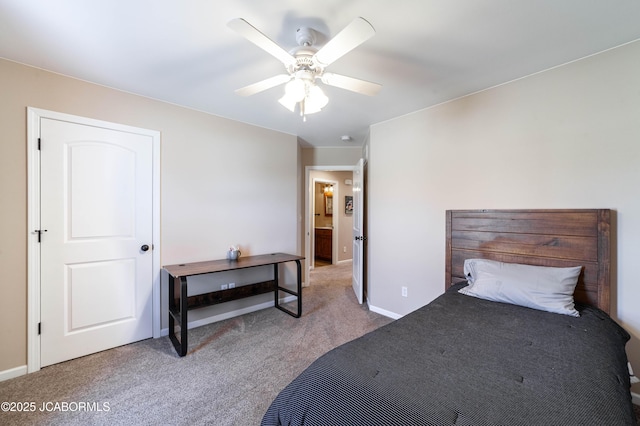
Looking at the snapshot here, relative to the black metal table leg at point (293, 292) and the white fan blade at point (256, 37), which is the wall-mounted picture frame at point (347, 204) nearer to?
the black metal table leg at point (293, 292)

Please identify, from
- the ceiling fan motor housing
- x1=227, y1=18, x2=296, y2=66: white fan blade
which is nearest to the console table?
x1=227, y1=18, x2=296, y2=66: white fan blade

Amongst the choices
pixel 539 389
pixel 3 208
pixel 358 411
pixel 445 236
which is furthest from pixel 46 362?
pixel 445 236

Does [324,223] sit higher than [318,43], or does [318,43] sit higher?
[318,43]

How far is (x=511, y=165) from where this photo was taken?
7.38ft

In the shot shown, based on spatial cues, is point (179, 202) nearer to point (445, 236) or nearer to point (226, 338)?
point (226, 338)

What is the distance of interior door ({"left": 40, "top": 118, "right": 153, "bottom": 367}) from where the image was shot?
219 cm

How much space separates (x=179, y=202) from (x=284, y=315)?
1805 mm

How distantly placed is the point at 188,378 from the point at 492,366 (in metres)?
2.07

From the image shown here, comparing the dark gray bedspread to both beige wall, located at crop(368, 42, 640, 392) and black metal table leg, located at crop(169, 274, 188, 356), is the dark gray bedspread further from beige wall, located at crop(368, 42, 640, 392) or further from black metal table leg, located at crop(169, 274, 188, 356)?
black metal table leg, located at crop(169, 274, 188, 356)

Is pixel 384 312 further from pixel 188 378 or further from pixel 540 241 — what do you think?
pixel 188 378

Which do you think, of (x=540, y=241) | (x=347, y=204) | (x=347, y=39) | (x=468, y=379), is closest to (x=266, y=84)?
(x=347, y=39)

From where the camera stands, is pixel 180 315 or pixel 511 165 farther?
pixel 180 315

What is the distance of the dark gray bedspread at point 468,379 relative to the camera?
869mm

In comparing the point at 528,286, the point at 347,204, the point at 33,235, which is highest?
the point at 347,204
